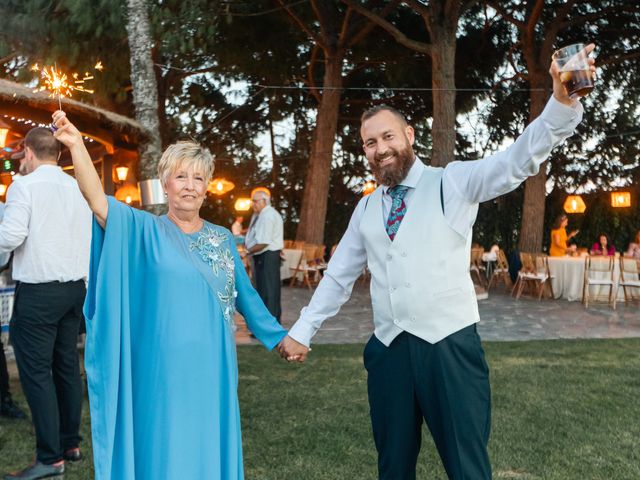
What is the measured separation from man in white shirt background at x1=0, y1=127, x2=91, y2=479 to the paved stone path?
4.55 m

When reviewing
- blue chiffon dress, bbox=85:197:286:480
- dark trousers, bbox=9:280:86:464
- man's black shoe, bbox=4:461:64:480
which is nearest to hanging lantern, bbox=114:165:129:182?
dark trousers, bbox=9:280:86:464

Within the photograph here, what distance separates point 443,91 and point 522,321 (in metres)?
4.44

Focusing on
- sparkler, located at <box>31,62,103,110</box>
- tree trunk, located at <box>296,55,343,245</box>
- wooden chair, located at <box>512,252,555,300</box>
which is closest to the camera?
sparkler, located at <box>31,62,103,110</box>

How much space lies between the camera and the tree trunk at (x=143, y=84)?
586 cm

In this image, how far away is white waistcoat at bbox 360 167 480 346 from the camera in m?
2.47

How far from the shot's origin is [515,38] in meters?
18.7

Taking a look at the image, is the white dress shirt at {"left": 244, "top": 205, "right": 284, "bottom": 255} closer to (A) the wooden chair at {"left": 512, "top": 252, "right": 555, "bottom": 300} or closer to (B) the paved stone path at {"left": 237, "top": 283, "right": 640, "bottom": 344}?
(B) the paved stone path at {"left": 237, "top": 283, "right": 640, "bottom": 344}

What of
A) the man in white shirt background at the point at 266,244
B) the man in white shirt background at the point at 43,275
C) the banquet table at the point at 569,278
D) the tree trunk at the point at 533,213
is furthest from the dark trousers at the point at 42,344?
the tree trunk at the point at 533,213

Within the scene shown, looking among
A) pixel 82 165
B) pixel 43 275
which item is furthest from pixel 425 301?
pixel 43 275

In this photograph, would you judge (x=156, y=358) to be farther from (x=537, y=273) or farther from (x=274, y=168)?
(x=274, y=168)

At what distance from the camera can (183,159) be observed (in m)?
2.79

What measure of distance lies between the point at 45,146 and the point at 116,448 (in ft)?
6.50

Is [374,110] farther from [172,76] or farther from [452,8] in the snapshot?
[172,76]

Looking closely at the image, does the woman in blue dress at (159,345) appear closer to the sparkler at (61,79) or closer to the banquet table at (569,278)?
the sparkler at (61,79)
